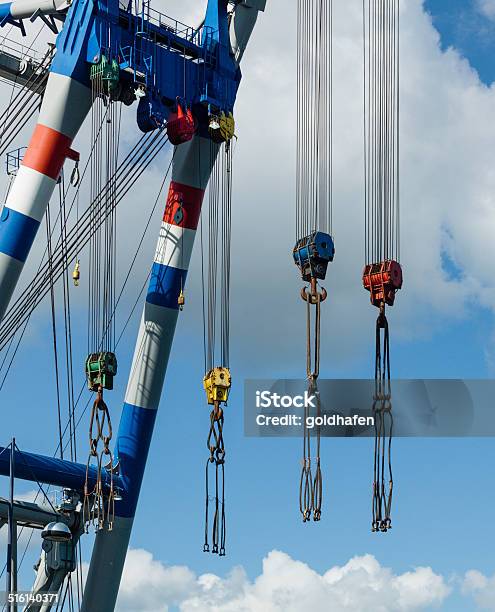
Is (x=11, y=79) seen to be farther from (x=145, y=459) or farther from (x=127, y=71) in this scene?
(x=145, y=459)

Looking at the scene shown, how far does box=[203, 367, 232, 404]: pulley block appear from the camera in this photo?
3347 centimetres

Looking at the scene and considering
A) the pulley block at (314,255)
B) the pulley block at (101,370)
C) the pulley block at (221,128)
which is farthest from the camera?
the pulley block at (221,128)

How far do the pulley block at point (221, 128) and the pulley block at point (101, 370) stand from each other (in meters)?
8.19

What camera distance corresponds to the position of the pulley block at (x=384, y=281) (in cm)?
2739

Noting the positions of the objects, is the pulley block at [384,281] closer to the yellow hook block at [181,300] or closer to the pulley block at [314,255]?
the pulley block at [314,255]

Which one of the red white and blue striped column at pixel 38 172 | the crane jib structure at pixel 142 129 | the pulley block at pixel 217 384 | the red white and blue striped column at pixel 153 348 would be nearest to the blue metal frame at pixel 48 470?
the crane jib structure at pixel 142 129

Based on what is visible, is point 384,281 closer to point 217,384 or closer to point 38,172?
point 217,384

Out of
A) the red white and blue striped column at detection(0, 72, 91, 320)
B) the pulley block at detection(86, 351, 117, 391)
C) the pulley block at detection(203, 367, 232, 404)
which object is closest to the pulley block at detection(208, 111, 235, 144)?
the red white and blue striped column at detection(0, 72, 91, 320)

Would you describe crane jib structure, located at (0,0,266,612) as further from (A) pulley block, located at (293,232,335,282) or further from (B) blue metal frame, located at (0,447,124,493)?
(A) pulley block, located at (293,232,335,282)

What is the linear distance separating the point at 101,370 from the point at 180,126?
811cm

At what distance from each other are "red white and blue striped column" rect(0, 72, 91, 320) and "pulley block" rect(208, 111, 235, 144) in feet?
13.2

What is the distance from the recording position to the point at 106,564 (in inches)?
1602

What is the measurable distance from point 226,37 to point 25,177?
843 cm

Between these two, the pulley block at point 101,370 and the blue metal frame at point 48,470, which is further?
the blue metal frame at point 48,470
